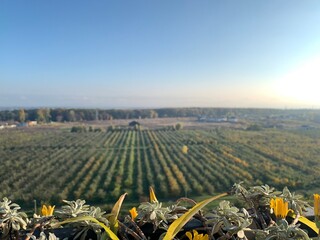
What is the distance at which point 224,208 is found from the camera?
62cm

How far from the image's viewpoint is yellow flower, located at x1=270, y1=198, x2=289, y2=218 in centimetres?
64

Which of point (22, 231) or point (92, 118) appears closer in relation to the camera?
point (22, 231)

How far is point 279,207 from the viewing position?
2.11 feet

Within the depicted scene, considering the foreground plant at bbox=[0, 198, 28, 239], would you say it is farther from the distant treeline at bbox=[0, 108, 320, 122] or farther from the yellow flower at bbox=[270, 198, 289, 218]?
the distant treeline at bbox=[0, 108, 320, 122]

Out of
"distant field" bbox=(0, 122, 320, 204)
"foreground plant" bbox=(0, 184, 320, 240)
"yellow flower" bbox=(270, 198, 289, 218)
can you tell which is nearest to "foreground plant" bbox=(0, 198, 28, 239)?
"foreground plant" bbox=(0, 184, 320, 240)

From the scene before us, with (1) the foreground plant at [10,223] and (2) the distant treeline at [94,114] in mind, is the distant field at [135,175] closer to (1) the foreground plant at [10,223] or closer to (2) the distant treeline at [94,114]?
(1) the foreground plant at [10,223]

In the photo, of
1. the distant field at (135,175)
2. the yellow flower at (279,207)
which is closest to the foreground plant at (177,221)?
the yellow flower at (279,207)

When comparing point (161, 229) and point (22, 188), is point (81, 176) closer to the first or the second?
point (22, 188)

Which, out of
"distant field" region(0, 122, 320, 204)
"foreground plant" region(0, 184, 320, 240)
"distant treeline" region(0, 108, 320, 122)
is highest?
"foreground plant" region(0, 184, 320, 240)

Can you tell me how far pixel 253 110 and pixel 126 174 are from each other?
9503 centimetres

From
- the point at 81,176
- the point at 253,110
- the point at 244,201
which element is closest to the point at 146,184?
the point at 81,176

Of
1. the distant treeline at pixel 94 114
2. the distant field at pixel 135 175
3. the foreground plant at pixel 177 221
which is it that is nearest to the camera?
the foreground plant at pixel 177 221

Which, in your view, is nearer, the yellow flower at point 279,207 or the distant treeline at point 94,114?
the yellow flower at point 279,207

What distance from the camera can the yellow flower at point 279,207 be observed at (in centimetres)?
64
